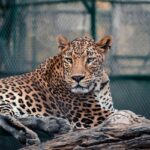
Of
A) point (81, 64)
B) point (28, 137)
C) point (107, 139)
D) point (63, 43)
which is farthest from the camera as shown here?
point (63, 43)

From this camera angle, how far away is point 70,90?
8.98 m

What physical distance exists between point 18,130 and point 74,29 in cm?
579

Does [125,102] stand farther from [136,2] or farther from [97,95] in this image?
[97,95]

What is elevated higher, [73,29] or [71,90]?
[73,29]

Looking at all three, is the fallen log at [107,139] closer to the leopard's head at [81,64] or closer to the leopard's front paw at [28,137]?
the leopard's front paw at [28,137]

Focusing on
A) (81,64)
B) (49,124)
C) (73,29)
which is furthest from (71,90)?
(73,29)

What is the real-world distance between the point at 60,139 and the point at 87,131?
0.80ft

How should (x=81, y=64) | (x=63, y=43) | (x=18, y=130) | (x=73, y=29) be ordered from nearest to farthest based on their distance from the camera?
(x=18, y=130) → (x=81, y=64) → (x=63, y=43) → (x=73, y=29)

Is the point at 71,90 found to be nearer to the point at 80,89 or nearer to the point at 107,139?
the point at 80,89

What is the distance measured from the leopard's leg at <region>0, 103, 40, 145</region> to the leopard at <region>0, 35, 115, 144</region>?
977 mm

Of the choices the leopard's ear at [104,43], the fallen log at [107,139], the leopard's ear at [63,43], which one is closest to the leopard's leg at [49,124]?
the fallen log at [107,139]

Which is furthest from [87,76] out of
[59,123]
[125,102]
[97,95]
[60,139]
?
[125,102]

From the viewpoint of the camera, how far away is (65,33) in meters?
13.1

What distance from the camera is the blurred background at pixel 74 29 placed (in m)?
12.8
